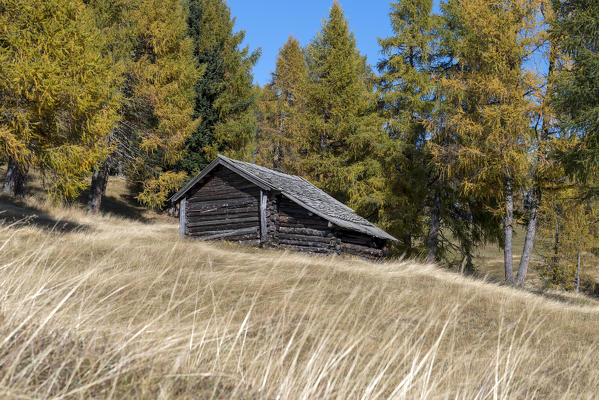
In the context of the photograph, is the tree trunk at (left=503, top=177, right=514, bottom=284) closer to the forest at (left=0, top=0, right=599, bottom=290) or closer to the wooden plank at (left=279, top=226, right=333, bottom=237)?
the forest at (left=0, top=0, right=599, bottom=290)

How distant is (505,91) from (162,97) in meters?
14.8

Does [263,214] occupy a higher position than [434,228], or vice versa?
[263,214]

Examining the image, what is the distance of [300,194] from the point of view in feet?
58.4

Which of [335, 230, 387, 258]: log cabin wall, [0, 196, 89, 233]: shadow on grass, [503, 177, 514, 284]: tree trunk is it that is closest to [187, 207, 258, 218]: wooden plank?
[335, 230, 387, 258]: log cabin wall

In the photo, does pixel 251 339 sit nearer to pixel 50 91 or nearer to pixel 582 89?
pixel 50 91

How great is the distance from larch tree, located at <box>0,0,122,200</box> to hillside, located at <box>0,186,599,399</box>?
2027 mm

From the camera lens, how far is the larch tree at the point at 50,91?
945cm

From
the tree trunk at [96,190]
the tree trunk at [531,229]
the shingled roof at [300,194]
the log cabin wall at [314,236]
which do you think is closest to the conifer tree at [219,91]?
the tree trunk at [96,190]

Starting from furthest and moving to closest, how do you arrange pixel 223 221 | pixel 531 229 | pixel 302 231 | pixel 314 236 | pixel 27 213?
1. pixel 223 221
2. pixel 302 231
3. pixel 314 236
4. pixel 531 229
5. pixel 27 213

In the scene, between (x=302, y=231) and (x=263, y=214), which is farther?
(x=302, y=231)

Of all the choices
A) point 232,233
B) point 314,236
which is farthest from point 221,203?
point 314,236

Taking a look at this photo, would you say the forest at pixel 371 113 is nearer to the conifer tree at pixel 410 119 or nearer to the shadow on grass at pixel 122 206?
the conifer tree at pixel 410 119

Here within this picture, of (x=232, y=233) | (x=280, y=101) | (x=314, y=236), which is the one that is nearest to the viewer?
(x=314, y=236)

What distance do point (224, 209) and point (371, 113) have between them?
8.83 metres
